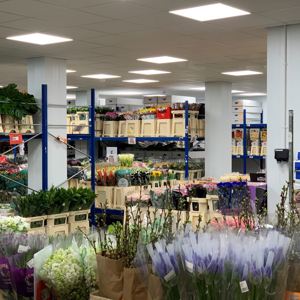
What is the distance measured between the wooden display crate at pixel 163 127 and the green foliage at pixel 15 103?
9.27ft

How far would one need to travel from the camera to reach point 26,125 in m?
7.04

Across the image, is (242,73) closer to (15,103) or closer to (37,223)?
(15,103)

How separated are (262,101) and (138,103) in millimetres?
4267

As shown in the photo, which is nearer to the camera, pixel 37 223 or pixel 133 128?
pixel 37 223

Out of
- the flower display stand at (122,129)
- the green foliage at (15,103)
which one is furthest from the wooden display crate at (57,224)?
the flower display stand at (122,129)

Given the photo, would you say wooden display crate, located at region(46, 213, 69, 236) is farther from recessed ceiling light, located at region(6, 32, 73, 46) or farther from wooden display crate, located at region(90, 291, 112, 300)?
wooden display crate, located at region(90, 291, 112, 300)

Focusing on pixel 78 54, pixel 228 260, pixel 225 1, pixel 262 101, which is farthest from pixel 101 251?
pixel 262 101

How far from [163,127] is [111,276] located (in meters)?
7.48

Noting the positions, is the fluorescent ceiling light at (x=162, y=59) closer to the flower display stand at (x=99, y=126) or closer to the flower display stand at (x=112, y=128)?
the flower display stand at (x=112, y=128)

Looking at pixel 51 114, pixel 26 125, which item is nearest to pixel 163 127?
pixel 51 114

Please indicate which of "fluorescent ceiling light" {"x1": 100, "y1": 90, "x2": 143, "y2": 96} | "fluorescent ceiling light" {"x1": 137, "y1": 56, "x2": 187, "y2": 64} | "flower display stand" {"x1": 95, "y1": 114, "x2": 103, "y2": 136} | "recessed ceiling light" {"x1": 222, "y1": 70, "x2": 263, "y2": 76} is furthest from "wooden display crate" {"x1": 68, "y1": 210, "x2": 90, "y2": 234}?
"fluorescent ceiling light" {"x1": 100, "y1": 90, "x2": 143, "y2": 96}

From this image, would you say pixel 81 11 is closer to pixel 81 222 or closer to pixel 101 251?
pixel 81 222

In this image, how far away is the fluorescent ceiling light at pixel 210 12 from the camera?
196 inches

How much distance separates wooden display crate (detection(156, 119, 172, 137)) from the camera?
31.1 ft
